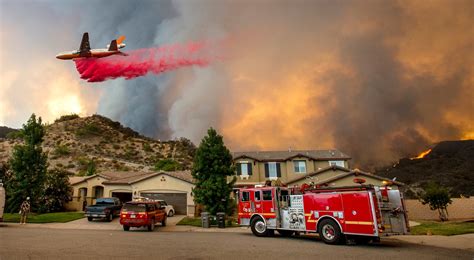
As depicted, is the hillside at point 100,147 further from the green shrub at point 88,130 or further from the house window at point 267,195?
the house window at point 267,195

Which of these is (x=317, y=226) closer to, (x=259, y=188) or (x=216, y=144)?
(x=259, y=188)

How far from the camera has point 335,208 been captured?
565 inches

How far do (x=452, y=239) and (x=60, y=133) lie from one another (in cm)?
9651

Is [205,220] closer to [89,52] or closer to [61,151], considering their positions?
[89,52]

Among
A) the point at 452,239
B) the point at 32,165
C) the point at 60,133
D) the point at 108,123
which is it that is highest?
the point at 108,123

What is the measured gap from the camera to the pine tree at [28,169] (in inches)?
1109

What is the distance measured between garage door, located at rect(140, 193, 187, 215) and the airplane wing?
18.9 m

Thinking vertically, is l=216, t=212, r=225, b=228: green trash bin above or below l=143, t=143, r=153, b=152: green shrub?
below

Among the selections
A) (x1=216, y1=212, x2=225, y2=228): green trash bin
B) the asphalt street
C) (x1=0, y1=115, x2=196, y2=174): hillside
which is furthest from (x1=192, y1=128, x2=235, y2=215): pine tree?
(x1=0, y1=115, x2=196, y2=174): hillside

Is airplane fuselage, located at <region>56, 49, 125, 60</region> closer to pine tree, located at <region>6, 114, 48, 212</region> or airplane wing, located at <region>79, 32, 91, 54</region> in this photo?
airplane wing, located at <region>79, 32, 91, 54</region>

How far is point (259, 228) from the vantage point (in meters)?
17.2

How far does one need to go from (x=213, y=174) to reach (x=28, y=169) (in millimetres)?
18108

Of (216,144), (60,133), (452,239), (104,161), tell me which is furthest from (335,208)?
(60,133)

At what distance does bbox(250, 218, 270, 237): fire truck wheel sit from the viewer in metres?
17.0
